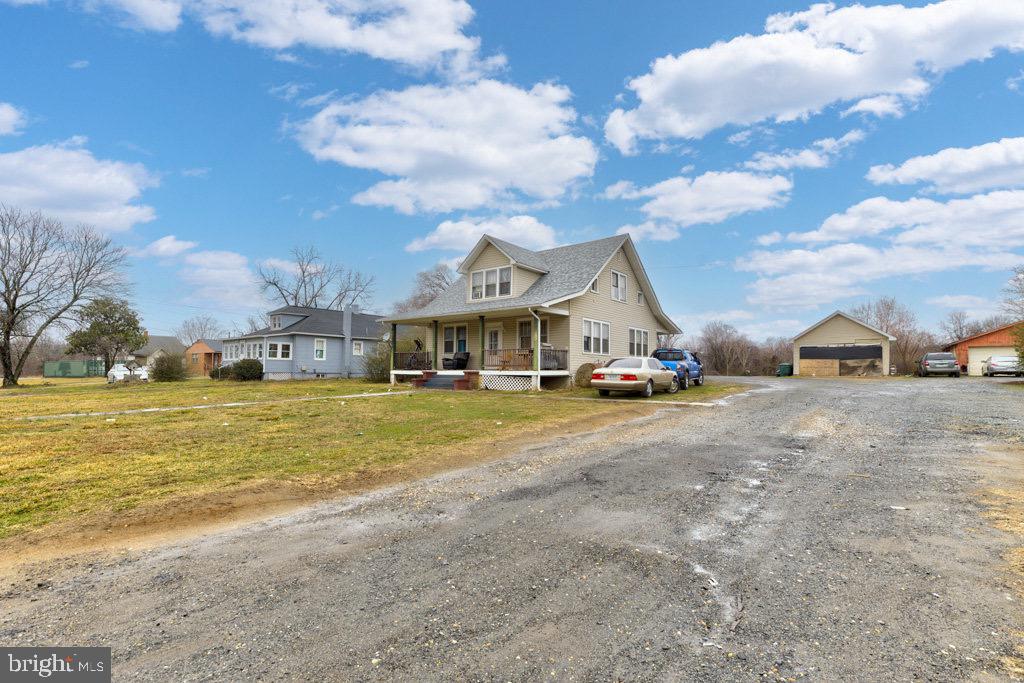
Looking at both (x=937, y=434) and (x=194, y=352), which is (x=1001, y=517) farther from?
(x=194, y=352)

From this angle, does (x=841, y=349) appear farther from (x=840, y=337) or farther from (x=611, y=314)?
(x=611, y=314)

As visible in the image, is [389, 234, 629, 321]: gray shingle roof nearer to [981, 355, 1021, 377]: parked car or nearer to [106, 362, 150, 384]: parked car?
[106, 362, 150, 384]: parked car

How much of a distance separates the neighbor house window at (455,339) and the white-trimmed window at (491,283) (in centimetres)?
210

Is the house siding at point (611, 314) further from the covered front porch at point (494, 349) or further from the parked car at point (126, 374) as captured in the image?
the parked car at point (126, 374)

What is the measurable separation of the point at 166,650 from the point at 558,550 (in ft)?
8.45

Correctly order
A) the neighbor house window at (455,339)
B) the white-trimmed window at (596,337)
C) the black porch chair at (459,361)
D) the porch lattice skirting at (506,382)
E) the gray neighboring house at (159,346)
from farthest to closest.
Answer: the gray neighboring house at (159,346) < the neighbor house window at (455,339) < the black porch chair at (459,361) < the white-trimmed window at (596,337) < the porch lattice skirting at (506,382)

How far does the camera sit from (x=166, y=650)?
8.70 ft

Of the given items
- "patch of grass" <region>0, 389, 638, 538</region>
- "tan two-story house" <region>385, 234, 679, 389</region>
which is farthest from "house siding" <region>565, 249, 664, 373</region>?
"patch of grass" <region>0, 389, 638, 538</region>

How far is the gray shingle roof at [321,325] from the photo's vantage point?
3856 cm

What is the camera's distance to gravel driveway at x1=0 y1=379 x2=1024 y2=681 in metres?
2.54

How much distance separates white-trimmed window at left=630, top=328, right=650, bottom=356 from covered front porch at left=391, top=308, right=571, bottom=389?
238 inches

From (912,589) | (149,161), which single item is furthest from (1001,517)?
(149,161)

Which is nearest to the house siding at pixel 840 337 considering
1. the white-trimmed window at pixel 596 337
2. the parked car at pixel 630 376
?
the white-trimmed window at pixel 596 337

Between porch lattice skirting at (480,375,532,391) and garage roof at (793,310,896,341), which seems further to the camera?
garage roof at (793,310,896,341)
